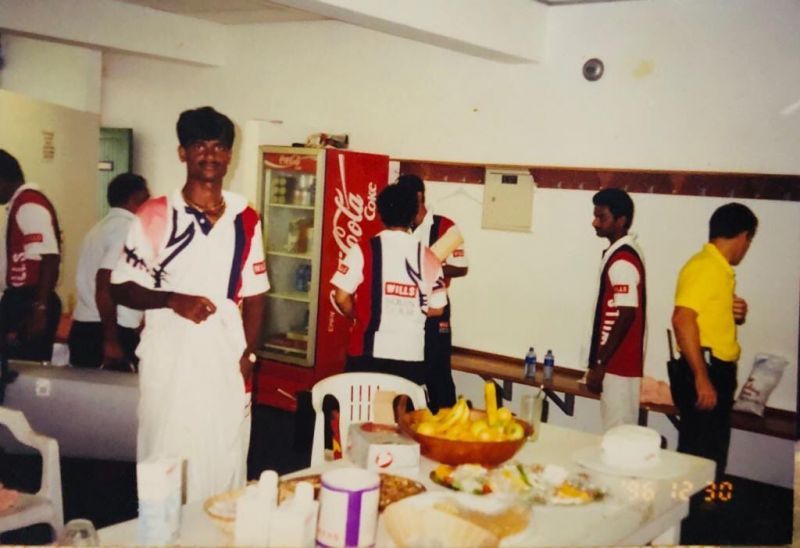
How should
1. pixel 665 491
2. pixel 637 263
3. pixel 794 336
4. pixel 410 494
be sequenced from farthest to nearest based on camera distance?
1. pixel 637 263
2. pixel 794 336
3. pixel 665 491
4. pixel 410 494

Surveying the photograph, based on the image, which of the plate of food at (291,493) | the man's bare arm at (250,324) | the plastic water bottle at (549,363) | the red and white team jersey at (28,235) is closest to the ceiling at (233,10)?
the red and white team jersey at (28,235)

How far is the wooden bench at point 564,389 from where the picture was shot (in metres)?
3.02

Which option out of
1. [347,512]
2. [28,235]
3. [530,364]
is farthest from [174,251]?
[530,364]

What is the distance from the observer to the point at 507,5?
3.27 metres

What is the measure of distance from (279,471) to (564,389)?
1.17 metres

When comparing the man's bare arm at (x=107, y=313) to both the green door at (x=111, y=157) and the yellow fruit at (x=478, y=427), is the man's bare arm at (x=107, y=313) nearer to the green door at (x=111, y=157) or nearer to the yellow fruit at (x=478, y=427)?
the green door at (x=111, y=157)

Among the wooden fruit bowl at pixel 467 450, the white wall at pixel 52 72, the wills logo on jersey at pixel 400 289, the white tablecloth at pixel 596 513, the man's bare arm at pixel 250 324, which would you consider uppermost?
the white wall at pixel 52 72

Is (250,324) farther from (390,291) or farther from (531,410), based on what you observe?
(531,410)

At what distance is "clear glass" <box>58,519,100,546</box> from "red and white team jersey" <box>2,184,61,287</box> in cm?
94

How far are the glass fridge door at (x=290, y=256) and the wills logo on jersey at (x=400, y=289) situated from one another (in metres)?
0.46

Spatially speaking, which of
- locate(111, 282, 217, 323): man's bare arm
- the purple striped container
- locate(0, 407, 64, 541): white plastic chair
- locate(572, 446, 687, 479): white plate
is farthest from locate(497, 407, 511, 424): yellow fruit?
locate(0, 407, 64, 541): white plastic chair

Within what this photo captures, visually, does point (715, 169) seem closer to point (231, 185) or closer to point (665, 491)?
point (665, 491)

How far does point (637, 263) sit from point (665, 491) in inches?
48.6

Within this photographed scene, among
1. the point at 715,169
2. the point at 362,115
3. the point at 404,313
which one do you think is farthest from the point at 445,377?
the point at 715,169
